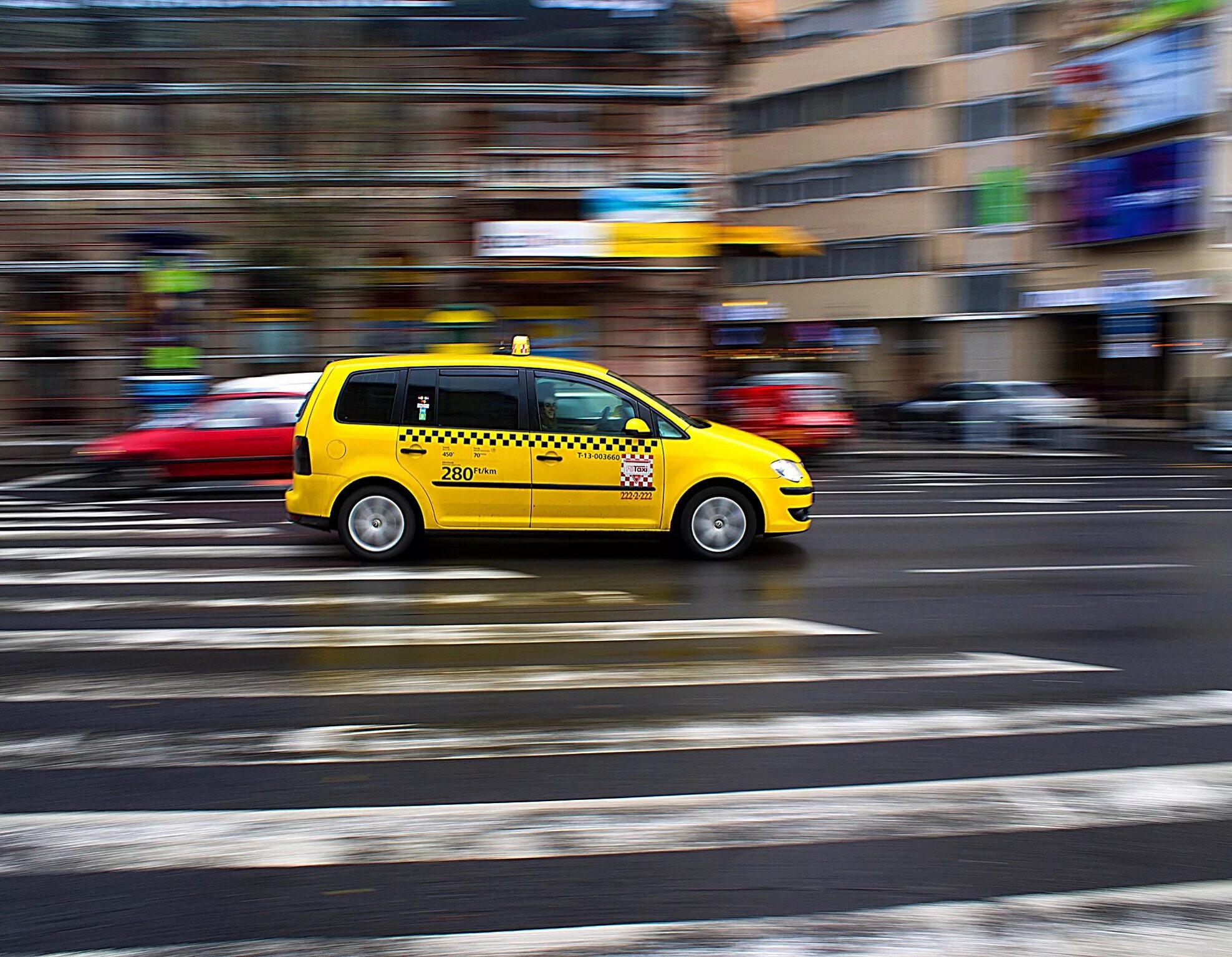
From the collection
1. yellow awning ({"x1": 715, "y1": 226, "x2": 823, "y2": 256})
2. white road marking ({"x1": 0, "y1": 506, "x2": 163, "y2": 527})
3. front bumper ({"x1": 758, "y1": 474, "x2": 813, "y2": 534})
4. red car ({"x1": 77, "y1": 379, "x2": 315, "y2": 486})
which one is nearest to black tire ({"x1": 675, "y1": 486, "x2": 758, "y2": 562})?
front bumper ({"x1": 758, "y1": 474, "x2": 813, "y2": 534})

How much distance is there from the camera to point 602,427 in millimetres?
9641

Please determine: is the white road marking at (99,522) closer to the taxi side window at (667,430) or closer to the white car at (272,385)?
the white car at (272,385)

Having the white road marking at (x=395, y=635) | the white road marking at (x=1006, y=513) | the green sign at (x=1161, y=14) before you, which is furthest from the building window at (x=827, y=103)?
the white road marking at (x=395, y=635)

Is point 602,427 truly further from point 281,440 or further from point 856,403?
point 856,403

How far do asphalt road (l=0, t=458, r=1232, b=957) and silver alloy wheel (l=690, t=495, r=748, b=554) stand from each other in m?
0.39

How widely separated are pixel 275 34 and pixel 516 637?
18.1 meters

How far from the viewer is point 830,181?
42.6 metres

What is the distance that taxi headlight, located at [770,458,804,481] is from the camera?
9750mm

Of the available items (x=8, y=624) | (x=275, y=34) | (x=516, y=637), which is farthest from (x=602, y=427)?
(x=275, y=34)

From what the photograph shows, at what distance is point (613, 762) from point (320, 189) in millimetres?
19002

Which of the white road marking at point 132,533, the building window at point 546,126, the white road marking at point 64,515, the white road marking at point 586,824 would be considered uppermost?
the building window at point 546,126

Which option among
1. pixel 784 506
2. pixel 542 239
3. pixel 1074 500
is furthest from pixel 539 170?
pixel 784 506

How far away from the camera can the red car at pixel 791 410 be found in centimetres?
1888

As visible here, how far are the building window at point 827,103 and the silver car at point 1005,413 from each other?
53.4 feet
